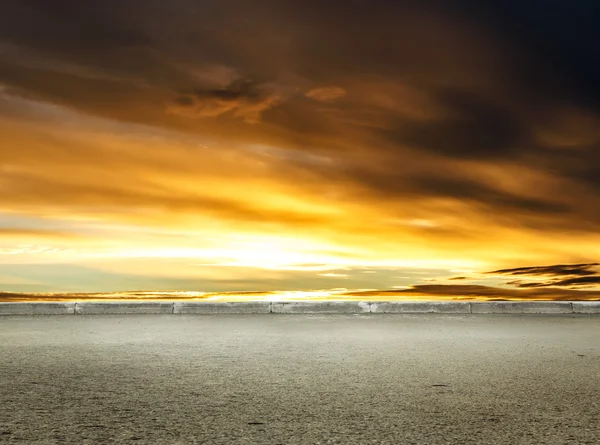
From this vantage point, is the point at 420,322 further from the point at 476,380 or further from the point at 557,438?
the point at 557,438

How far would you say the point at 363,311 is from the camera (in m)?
21.3

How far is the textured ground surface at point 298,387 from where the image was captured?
17.6 feet

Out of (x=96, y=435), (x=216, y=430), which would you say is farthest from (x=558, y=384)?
(x=96, y=435)

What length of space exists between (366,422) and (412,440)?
25.8 inches

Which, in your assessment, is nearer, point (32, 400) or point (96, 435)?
point (96, 435)

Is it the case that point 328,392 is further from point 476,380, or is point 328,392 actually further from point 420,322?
point 420,322

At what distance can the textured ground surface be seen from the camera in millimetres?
5363

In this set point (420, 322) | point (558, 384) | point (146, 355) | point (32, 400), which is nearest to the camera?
point (32, 400)

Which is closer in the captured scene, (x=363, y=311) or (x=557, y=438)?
(x=557, y=438)

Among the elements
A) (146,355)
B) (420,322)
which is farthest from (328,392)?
(420,322)

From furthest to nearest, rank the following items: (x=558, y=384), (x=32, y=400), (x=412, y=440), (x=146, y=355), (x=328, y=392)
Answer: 1. (x=146, y=355)
2. (x=558, y=384)
3. (x=328, y=392)
4. (x=32, y=400)
5. (x=412, y=440)

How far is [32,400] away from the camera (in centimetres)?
666

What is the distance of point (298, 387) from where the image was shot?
750cm

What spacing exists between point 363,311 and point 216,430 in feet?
53.0
